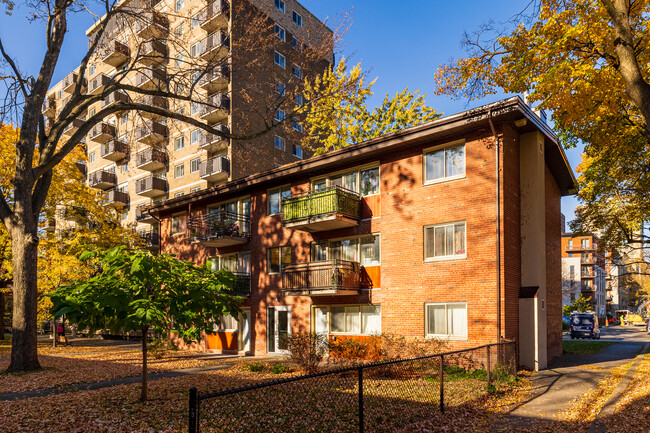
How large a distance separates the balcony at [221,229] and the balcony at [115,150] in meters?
24.4

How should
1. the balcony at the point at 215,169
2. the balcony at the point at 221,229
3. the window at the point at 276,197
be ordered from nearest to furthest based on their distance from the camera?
the window at the point at 276,197
the balcony at the point at 221,229
the balcony at the point at 215,169

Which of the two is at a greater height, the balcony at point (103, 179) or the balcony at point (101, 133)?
the balcony at point (101, 133)

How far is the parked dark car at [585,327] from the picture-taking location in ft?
123

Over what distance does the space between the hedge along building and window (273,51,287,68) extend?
20.7 m

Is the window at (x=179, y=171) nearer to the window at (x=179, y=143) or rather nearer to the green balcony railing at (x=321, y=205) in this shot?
the window at (x=179, y=143)

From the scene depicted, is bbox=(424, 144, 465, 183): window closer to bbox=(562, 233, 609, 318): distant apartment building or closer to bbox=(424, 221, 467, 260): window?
bbox=(424, 221, 467, 260): window

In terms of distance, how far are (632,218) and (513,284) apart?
12.6 metres

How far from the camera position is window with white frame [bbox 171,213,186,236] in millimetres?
28466

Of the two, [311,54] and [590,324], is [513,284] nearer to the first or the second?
[311,54]

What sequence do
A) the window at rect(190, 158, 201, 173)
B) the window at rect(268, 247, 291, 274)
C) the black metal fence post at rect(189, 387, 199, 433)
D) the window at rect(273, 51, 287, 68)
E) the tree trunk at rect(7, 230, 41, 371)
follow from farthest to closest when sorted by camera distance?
the window at rect(273, 51, 287, 68)
the window at rect(190, 158, 201, 173)
the window at rect(268, 247, 291, 274)
the tree trunk at rect(7, 230, 41, 371)
the black metal fence post at rect(189, 387, 199, 433)

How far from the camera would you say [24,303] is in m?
15.5

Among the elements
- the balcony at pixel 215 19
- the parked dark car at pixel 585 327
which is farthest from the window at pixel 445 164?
the parked dark car at pixel 585 327

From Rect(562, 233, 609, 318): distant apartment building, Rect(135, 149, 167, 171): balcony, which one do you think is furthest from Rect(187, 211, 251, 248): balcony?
Rect(562, 233, 609, 318): distant apartment building

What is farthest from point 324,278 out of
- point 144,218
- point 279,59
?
point 144,218
